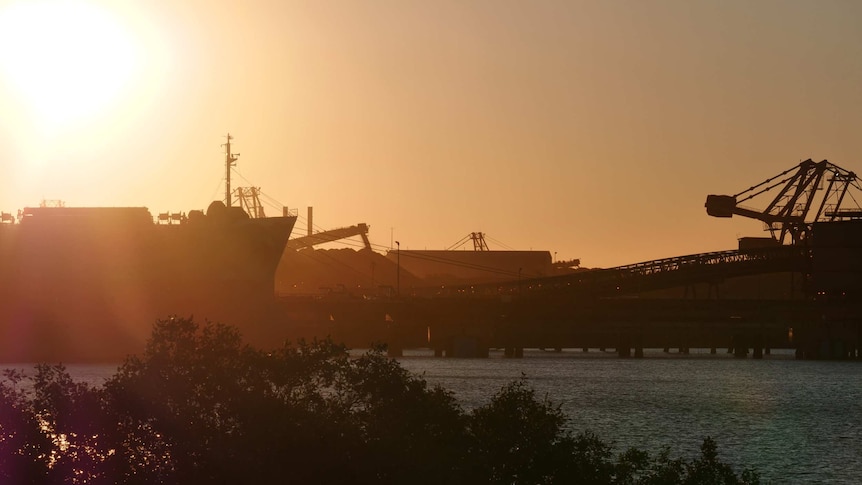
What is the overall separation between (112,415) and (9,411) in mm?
2472

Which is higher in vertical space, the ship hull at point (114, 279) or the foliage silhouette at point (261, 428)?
the ship hull at point (114, 279)

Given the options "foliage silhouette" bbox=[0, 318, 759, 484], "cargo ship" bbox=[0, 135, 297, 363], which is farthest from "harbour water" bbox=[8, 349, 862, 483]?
"cargo ship" bbox=[0, 135, 297, 363]

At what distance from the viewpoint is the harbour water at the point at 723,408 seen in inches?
2244

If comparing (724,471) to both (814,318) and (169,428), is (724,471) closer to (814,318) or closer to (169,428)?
(169,428)

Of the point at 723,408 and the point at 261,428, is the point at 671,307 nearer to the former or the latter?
the point at 723,408

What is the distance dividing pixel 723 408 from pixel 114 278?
109 m

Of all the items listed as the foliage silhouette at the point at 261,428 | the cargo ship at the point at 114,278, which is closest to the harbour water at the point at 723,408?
the foliage silhouette at the point at 261,428

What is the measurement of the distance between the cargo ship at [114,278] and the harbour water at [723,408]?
47.5 metres

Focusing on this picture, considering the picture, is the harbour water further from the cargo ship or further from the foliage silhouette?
the cargo ship

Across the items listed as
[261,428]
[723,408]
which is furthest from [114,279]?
[261,428]

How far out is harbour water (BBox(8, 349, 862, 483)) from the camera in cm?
5700

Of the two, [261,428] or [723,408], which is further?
[723,408]

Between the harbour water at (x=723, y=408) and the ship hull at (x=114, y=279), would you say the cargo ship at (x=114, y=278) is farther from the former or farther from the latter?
the harbour water at (x=723, y=408)

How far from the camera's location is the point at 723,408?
273 feet
